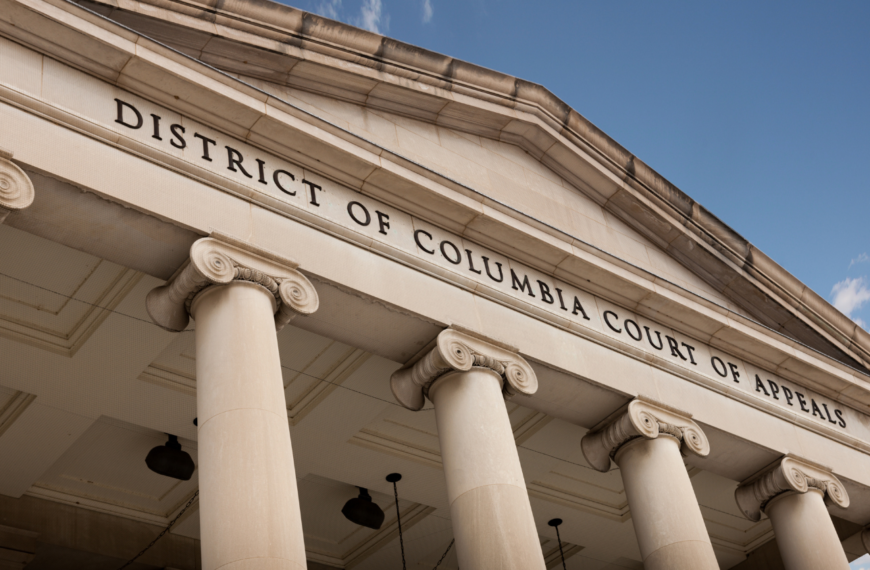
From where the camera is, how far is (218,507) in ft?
40.7

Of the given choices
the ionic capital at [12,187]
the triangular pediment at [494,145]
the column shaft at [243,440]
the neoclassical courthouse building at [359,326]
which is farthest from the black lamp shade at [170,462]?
the ionic capital at [12,187]

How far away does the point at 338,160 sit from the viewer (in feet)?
55.8

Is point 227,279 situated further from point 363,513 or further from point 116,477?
point 363,513

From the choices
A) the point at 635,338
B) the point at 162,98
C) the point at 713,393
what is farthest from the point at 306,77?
the point at 713,393

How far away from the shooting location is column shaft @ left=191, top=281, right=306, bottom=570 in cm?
1211

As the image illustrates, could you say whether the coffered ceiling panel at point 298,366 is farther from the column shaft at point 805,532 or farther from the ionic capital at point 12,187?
the column shaft at point 805,532

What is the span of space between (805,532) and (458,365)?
9270 millimetres

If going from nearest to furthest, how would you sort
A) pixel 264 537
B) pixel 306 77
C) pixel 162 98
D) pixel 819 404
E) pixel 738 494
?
pixel 264 537 < pixel 162 98 < pixel 306 77 < pixel 738 494 < pixel 819 404

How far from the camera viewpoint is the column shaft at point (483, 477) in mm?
14961

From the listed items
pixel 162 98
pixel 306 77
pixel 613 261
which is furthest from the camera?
pixel 613 261

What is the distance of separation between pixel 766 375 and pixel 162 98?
14713 millimetres

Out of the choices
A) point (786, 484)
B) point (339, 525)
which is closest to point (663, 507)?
point (786, 484)

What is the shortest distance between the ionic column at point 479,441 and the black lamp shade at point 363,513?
17.4 ft

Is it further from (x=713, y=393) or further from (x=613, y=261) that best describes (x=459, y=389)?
(x=713, y=393)
